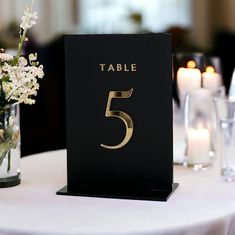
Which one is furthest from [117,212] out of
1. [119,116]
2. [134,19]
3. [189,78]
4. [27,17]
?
[134,19]

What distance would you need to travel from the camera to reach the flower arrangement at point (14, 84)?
125 cm

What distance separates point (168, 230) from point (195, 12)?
6649mm

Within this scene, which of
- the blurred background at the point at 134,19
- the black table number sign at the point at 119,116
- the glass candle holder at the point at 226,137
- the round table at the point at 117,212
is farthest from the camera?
the blurred background at the point at 134,19

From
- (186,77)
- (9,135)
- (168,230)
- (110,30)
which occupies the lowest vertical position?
(168,230)

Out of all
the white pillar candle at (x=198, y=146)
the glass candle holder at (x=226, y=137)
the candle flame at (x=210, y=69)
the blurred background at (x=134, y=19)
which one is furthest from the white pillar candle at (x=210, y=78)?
the blurred background at (x=134, y=19)

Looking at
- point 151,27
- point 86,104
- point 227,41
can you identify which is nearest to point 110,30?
point 151,27

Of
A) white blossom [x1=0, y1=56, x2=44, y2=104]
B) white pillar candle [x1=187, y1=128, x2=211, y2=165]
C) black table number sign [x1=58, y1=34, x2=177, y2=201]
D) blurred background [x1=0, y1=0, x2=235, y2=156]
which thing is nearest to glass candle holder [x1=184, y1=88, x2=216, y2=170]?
white pillar candle [x1=187, y1=128, x2=211, y2=165]

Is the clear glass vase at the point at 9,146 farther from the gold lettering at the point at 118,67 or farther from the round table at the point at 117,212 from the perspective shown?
the gold lettering at the point at 118,67

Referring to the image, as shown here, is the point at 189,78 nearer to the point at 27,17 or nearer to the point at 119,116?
the point at 119,116

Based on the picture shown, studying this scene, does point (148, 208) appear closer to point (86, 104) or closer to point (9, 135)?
point (86, 104)

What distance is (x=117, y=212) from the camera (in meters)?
1.08

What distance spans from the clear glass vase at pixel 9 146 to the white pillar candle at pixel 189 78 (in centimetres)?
56

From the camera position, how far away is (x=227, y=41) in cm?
524

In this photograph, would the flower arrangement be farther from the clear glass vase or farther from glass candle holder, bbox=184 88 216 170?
glass candle holder, bbox=184 88 216 170
